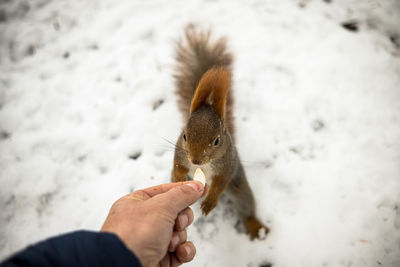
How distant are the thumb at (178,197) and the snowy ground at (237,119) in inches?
23.6

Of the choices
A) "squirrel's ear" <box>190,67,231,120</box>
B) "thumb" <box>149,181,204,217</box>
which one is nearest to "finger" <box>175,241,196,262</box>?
"thumb" <box>149,181,204,217</box>

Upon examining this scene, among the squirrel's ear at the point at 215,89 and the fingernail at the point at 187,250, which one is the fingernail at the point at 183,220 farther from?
the squirrel's ear at the point at 215,89

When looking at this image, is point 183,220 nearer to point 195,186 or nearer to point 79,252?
point 195,186

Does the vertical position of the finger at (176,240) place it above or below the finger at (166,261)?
above

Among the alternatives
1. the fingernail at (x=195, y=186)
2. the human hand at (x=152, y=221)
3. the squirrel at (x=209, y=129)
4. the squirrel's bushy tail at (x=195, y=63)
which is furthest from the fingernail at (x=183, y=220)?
the squirrel's bushy tail at (x=195, y=63)

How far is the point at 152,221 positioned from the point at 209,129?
45 centimetres

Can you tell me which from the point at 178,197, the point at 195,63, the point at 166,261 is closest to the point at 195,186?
the point at 178,197

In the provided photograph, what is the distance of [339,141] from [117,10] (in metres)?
2.36

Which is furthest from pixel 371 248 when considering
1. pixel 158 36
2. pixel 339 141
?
pixel 158 36

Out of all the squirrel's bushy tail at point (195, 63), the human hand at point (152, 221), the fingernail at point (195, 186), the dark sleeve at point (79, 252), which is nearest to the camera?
the dark sleeve at point (79, 252)

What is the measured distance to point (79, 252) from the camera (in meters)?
0.68

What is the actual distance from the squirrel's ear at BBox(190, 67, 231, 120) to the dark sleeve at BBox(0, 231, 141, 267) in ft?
2.27

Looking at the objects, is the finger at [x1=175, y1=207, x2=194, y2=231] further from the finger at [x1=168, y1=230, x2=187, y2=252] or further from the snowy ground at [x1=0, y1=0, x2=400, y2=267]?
the snowy ground at [x1=0, y1=0, x2=400, y2=267]

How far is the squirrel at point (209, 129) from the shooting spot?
3.49 feet
